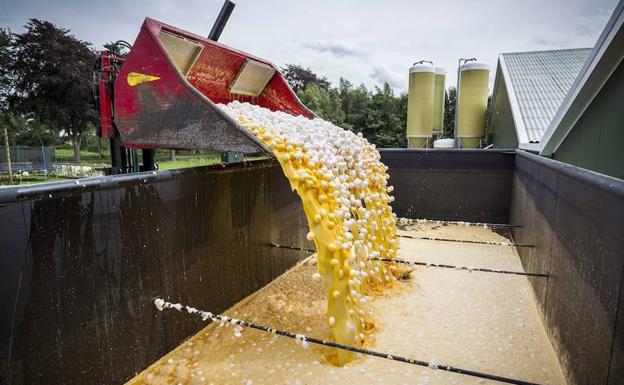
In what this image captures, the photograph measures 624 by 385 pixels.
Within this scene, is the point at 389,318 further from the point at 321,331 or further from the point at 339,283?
the point at 339,283

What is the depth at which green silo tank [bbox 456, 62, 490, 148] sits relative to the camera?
8844mm

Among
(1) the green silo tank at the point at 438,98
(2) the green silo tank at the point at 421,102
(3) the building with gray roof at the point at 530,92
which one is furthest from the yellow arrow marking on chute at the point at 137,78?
(1) the green silo tank at the point at 438,98

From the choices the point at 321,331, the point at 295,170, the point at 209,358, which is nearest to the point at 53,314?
the point at 209,358

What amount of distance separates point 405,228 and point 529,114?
10.0ft

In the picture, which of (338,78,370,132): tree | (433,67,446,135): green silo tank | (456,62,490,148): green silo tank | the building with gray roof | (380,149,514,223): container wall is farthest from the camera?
(338,78,370,132): tree

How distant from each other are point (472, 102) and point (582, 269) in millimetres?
8028

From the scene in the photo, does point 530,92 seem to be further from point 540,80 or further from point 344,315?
point 344,315

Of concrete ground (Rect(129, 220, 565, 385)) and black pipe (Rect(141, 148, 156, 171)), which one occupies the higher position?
black pipe (Rect(141, 148, 156, 171))

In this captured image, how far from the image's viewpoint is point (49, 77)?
46.5ft

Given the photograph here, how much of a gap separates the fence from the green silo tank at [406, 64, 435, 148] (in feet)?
36.4

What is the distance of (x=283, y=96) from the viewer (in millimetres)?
3350

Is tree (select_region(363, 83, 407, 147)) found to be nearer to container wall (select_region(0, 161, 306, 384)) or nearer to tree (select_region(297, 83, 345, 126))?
tree (select_region(297, 83, 345, 126))

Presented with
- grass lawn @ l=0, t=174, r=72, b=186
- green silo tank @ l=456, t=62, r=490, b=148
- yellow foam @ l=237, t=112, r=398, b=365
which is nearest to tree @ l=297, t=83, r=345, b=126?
green silo tank @ l=456, t=62, r=490, b=148

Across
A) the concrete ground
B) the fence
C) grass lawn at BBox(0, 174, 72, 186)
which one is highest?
the fence
